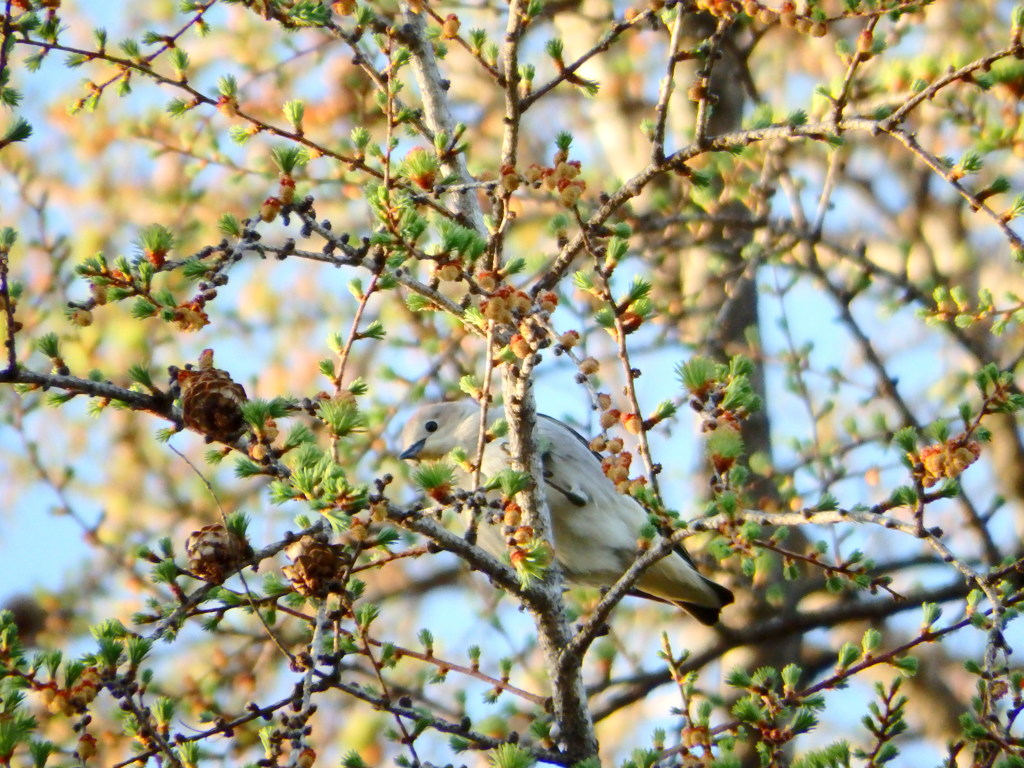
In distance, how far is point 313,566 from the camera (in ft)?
8.34

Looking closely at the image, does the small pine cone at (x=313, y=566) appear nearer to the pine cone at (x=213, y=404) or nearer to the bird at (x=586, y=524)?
the pine cone at (x=213, y=404)

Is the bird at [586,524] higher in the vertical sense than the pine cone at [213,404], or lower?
higher

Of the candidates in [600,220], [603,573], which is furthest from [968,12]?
[600,220]

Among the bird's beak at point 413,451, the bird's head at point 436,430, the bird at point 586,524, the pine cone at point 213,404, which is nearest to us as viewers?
the pine cone at point 213,404

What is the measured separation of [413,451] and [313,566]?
10.1 feet

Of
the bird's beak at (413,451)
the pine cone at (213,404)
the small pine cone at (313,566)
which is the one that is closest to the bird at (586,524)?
the bird's beak at (413,451)

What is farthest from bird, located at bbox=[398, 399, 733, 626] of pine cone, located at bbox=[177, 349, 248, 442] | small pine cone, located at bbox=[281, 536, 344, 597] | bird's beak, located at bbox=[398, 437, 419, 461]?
pine cone, located at bbox=[177, 349, 248, 442]

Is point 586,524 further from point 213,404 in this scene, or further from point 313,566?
point 213,404

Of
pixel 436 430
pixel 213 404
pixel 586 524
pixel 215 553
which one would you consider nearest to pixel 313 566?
pixel 215 553

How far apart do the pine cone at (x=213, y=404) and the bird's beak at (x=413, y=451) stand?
9.89 ft

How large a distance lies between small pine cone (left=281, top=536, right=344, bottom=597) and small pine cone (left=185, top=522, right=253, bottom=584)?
102mm

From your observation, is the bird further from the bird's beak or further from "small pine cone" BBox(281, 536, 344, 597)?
"small pine cone" BBox(281, 536, 344, 597)

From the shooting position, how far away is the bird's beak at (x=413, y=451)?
5.55m

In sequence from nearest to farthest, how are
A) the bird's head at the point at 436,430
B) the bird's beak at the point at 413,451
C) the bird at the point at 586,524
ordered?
the bird at the point at 586,524
the bird's beak at the point at 413,451
the bird's head at the point at 436,430
